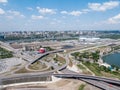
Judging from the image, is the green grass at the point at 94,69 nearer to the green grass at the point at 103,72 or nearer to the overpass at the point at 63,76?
the green grass at the point at 103,72

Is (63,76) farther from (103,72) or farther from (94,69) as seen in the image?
(103,72)

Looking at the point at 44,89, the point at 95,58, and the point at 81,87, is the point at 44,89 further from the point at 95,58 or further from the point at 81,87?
the point at 95,58

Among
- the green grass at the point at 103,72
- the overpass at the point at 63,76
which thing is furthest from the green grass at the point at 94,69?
the overpass at the point at 63,76

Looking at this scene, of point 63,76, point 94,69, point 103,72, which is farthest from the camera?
point 94,69

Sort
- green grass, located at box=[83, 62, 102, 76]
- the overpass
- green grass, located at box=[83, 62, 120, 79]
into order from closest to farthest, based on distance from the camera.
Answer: the overpass < green grass, located at box=[83, 62, 120, 79] < green grass, located at box=[83, 62, 102, 76]

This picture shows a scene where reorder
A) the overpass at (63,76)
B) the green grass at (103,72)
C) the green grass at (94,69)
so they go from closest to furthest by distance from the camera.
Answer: the overpass at (63,76) → the green grass at (103,72) → the green grass at (94,69)

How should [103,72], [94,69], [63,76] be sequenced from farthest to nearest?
1. [94,69]
2. [103,72]
3. [63,76]

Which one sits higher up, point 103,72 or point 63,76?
point 63,76

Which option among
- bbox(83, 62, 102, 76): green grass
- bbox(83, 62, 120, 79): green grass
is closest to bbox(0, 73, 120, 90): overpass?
bbox(83, 62, 120, 79): green grass

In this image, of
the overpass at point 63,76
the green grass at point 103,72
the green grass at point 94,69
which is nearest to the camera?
the overpass at point 63,76

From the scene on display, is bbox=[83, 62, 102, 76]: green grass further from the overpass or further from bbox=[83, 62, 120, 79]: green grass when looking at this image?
the overpass

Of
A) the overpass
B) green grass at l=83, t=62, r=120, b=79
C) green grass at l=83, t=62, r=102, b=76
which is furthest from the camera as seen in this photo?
green grass at l=83, t=62, r=102, b=76

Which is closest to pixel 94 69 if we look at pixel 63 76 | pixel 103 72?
pixel 103 72
